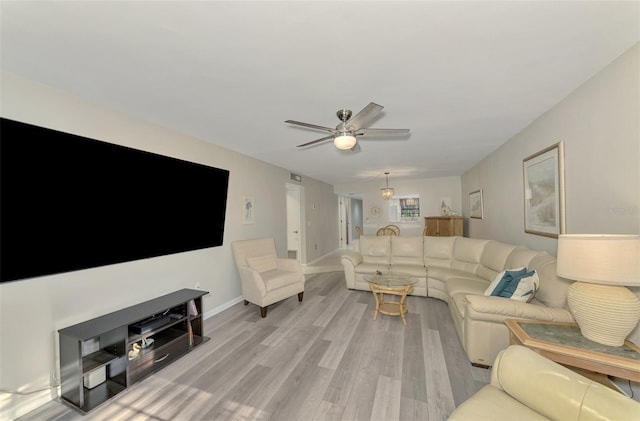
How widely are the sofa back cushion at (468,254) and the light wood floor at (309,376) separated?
3.50 ft

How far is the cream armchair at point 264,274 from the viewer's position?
329 centimetres

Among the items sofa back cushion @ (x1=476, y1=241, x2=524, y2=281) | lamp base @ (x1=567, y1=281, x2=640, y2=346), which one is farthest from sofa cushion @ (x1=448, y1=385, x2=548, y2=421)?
sofa back cushion @ (x1=476, y1=241, x2=524, y2=281)

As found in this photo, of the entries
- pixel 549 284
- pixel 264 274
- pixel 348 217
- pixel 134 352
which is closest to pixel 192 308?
pixel 134 352

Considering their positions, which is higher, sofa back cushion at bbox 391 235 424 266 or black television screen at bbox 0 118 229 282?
black television screen at bbox 0 118 229 282

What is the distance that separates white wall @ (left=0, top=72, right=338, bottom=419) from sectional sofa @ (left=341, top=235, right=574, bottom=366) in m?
2.31

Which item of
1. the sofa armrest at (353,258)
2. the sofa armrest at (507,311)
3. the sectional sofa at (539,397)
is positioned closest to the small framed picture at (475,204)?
the sofa armrest at (353,258)

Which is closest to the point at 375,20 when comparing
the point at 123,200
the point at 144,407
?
the point at 123,200

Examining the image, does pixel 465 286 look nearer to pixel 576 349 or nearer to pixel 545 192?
pixel 545 192

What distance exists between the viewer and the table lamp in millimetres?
1354

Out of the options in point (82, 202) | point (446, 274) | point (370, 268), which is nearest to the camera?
point (82, 202)

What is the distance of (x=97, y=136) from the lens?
2.22m

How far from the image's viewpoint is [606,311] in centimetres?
146

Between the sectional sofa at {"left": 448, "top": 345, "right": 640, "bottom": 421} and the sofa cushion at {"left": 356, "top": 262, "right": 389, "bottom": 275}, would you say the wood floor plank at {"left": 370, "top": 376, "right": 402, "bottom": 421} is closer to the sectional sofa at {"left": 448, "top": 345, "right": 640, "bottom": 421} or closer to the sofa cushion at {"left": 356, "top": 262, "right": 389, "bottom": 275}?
the sectional sofa at {"left": 448, "top": 345, "right": 640, "bottom": 421}

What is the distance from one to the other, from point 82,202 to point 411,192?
7037 millimetres
